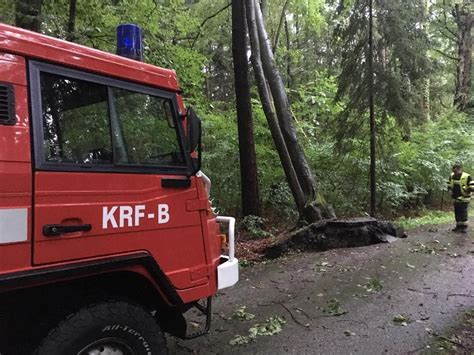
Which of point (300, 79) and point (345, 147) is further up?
point (300, 79)

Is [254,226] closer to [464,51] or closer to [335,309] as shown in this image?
[335,309]

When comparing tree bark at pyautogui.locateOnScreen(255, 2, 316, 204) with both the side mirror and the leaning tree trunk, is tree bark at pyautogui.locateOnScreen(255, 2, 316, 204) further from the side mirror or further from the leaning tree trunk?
the side mirror

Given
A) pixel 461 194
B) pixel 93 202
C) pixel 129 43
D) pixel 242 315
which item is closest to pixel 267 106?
pixel 461 194

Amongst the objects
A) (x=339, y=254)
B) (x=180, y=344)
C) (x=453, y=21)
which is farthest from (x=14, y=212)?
(x=453, y=21)

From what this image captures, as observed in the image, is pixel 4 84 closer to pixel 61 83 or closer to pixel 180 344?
pixel 61 83

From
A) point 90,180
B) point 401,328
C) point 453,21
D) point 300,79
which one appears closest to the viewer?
point 90,180

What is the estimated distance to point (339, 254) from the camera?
9742mm

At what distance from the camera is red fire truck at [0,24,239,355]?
305 cm

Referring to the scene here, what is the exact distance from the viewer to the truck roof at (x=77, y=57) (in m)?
3.11

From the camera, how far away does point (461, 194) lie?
41.0 feet

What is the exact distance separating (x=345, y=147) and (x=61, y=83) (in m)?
12.5

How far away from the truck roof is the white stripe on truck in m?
1.07

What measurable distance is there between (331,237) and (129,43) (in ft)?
24.4

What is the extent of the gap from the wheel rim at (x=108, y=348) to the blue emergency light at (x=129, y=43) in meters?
2.38
